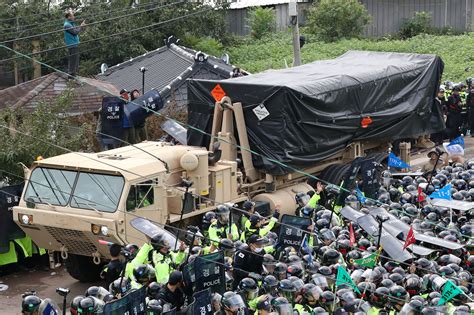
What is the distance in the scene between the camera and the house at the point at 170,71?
74.3 ft

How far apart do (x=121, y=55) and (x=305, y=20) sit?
10.2 meters

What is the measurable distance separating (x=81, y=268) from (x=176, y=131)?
4293 mm

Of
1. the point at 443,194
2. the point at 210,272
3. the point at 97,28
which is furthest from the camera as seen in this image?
the point at 97,28

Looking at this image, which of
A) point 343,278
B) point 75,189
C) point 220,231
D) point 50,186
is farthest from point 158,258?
point 50,186

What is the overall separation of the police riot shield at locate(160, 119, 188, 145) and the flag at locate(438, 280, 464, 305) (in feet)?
26.8

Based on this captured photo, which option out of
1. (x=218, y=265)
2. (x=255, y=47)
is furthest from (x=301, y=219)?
(x=255, y=47)

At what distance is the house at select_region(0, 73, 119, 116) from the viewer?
64.0 feet

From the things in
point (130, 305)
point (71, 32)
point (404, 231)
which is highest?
point (71, 32)

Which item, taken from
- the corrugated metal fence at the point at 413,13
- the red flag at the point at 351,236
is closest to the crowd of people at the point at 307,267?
the red flag at the point at 351,236

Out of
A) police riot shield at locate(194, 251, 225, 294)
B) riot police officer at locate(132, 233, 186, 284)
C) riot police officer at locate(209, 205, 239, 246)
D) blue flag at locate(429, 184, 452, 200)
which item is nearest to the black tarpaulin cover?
blue flag at locate(429, 184, 452, 200)

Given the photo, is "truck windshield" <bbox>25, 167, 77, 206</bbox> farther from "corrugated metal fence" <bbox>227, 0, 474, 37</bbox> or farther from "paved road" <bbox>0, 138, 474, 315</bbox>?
"corrugated metal fence" <bbox>227, 0, 474, 37</bbox>

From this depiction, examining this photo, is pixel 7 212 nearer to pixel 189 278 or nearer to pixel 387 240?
pixel 189 278

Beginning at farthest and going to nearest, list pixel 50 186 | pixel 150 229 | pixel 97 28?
1. pixel 97 28
2. pixel 50 186
3. pixel 150 229

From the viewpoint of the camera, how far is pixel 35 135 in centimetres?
1708
